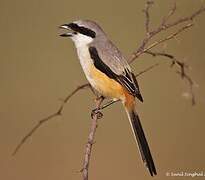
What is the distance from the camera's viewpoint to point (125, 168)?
471 cm

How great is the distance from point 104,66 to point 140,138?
46 cm

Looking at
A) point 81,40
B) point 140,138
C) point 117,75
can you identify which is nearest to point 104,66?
point 117,75

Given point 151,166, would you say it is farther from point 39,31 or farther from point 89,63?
point 39,31

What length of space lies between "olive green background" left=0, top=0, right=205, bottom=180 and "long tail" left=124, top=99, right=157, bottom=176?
3.87 feet

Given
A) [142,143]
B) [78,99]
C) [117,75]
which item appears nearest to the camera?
[142,143]

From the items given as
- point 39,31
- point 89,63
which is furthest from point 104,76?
point 39,31

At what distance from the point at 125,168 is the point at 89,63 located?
1.44 meters

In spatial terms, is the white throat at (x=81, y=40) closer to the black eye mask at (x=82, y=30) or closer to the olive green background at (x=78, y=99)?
the black eye mask at (x=82, y=30)

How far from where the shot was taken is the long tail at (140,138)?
10.2 ft

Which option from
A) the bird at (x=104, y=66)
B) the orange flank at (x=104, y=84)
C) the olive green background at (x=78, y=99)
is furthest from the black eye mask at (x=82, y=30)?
the olive green background at (x=78, y=99)

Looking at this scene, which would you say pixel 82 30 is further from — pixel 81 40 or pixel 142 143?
pixel 142 143

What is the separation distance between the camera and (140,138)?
11.1 feet

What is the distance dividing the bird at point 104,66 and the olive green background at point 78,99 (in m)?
1.23

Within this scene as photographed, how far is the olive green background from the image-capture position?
4785 mm
